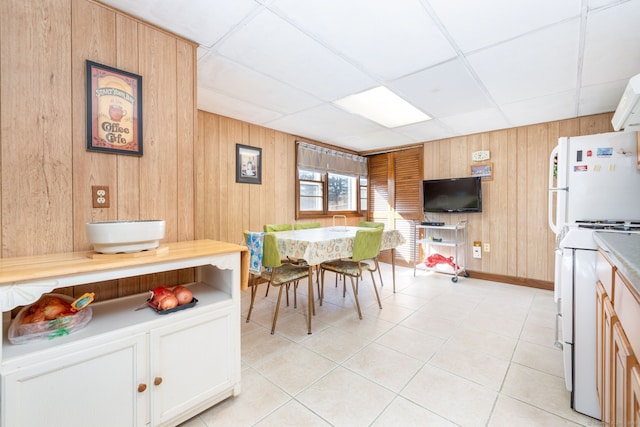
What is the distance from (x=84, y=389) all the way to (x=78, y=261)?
0.51m

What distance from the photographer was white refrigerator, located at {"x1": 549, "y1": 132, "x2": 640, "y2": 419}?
1.47 m

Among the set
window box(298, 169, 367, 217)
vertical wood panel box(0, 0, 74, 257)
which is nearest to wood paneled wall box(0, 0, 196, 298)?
vertical wood panel box(0, 0, 74, 257)

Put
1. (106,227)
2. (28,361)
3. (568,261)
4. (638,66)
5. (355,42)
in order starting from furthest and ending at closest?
(638,66), (355,42), (568,261), (106,227), (28,361)

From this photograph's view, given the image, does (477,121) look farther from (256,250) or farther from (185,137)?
(185,137)

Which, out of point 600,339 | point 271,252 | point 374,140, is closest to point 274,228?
point 271,252

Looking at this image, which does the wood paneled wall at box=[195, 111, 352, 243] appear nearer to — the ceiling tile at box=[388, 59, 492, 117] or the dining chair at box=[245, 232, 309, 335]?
the dining chair at box=[245, 232, 309, 335]

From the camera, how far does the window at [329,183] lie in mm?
4523

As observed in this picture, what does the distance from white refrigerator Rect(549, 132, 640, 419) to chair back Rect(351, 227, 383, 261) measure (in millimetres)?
1453

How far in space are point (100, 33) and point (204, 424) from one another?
7.14 feet

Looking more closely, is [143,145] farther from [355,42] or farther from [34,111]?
[355,42]

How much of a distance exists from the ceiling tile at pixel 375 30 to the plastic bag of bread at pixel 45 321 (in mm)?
1841

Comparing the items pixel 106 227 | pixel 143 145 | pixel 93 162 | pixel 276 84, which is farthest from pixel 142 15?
pixel 106 227

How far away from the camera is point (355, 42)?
6.18ft

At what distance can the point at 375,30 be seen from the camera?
5.78 feet
